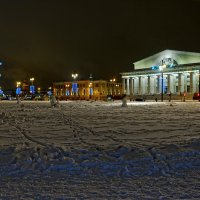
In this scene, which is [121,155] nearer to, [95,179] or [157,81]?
[95,179]

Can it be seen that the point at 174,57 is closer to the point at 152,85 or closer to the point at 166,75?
the point at 166,75

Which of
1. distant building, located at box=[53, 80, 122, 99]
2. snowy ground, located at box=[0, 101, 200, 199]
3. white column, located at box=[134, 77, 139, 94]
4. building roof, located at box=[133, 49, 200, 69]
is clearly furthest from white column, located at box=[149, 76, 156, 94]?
snowy ground, located at box=[0, 101, 200, 199]

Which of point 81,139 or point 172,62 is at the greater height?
point 172,62

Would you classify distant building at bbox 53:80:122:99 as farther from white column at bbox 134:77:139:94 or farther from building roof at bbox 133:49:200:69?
building roof at bbox 133:49:200:69

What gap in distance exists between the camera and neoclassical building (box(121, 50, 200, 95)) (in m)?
95.8

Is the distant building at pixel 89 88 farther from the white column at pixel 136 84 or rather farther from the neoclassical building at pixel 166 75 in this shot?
the neoclassical building at pixel 166 75

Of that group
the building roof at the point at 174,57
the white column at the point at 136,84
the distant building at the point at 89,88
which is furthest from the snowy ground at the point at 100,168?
the distant building at the point at 89,88

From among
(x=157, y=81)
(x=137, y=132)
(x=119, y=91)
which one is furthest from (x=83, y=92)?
(x=137, y=132)

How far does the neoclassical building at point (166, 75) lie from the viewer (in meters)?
95.8

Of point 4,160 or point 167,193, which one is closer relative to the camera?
point 167,193

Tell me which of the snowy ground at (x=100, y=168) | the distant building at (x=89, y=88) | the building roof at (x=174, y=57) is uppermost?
the building roof at (x=174, y=57)

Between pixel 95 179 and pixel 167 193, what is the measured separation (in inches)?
55.1

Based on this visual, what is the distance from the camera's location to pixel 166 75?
10306cm

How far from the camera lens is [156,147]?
9.38 m
